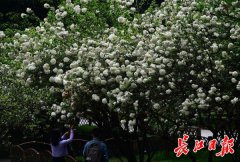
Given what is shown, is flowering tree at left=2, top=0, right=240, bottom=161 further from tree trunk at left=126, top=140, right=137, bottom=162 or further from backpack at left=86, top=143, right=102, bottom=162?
tree trunk at left=126, top=140, right=137, bottom=162

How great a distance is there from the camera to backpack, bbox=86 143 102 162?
8.71m

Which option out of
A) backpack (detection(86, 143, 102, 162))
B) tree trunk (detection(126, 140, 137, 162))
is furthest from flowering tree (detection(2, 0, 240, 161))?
tree trunk (detection(126, 140, 137, 162))

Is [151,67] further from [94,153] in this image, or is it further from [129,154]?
[129,154]

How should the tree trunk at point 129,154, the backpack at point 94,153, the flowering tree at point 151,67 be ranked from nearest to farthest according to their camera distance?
the flowering tree at point 151,67 < the backpack at point 94,153 < the tree trunk at point 129,154

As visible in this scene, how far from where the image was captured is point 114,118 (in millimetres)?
10828

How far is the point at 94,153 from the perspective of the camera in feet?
28.6

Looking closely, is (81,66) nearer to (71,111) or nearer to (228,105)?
(71,111)

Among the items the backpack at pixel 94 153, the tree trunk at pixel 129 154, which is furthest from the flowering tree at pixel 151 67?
the tree trunk at pixel 129 154

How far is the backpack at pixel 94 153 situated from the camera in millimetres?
8711

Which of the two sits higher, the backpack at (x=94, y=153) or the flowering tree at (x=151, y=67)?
the flowering tree at (x=151, y=67)

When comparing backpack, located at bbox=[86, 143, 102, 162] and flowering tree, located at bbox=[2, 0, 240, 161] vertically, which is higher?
flowering tree, located at bbox=[2, 0, 240, 161]

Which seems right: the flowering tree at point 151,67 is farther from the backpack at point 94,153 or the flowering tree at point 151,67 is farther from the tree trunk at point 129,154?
the tree trunk at point 129,154

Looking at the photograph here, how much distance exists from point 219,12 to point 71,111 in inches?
128

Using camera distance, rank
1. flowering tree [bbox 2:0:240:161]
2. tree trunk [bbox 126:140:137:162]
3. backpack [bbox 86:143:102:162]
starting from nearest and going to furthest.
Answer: flowering tree [bbox 2:0:240:161]
backpack [bbox 86:143:102:162]
tree trunk [bbox 126:140:137:162]
